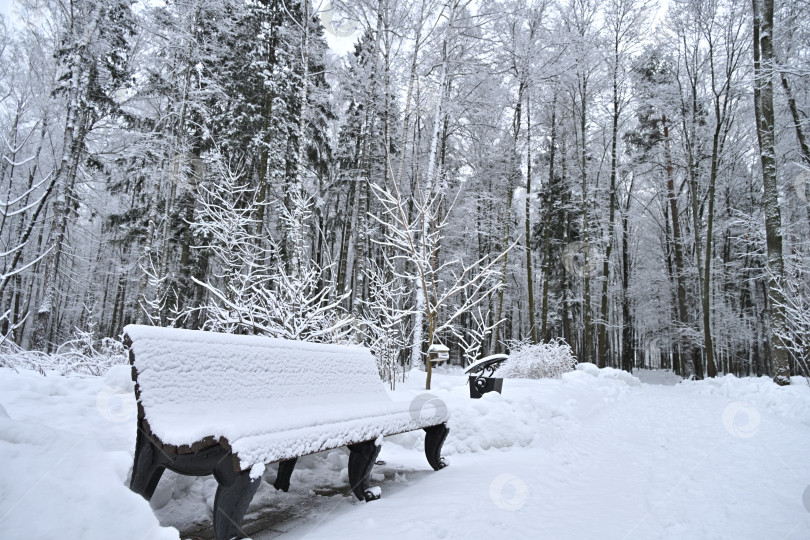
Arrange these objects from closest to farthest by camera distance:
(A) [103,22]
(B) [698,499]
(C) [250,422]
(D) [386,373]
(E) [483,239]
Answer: (C) [250,422] → (B) [698,499] → (D) [386,373] → (A) [103,22] → (E) [483,239]

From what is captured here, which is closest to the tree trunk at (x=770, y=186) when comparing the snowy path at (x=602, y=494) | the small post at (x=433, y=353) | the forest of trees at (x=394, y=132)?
the forest of trees at (x=394, y=132)

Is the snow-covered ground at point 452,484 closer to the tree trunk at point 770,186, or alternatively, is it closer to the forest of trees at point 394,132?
the forest of trees at point 394,132

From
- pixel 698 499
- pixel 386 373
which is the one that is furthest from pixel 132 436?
pixel 386 373

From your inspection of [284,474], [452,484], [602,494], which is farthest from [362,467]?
[602,494]

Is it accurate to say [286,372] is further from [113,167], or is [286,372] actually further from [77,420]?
[113,167]

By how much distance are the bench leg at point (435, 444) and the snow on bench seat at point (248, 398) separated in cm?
56

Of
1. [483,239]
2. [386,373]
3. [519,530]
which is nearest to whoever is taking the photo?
[519,530]

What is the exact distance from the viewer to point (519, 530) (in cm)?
221

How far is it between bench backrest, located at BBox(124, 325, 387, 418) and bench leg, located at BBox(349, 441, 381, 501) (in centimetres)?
45

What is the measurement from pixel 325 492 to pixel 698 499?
8.72 ft

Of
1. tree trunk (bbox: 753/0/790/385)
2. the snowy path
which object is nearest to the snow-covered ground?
the snowy path

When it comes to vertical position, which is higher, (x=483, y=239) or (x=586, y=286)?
(x=483, y=239)

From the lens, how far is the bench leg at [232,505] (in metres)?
1.73

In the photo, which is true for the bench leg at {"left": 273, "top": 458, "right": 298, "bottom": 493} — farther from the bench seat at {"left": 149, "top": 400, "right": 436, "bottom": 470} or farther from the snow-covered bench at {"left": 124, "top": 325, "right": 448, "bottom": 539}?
the bench seat at {"left": 149, "top": 400, "right": 436, "bottom": 470}
